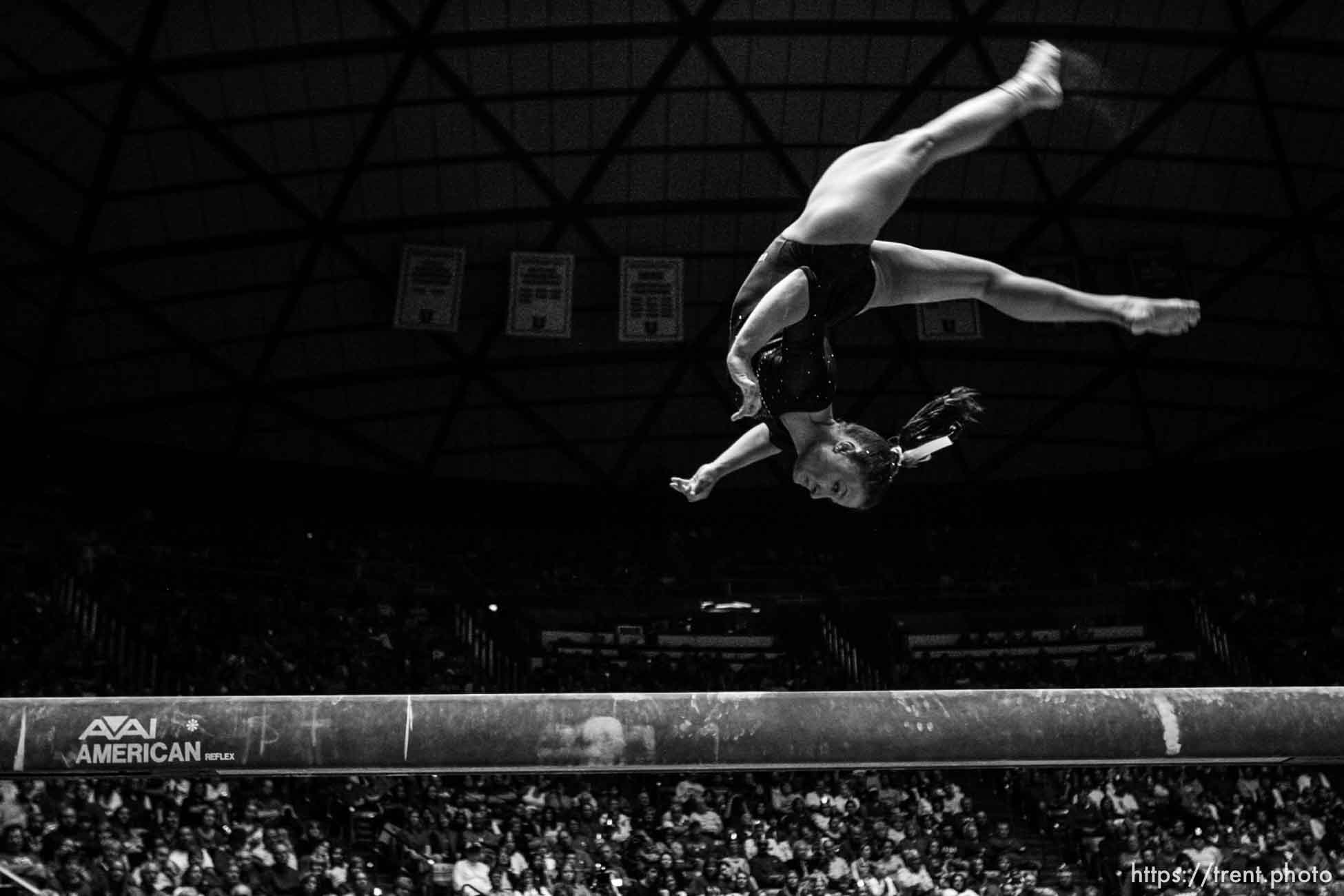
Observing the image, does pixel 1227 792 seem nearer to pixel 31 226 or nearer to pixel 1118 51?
pixel 1118 51

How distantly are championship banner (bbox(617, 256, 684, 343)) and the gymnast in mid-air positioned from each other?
13.7 metres

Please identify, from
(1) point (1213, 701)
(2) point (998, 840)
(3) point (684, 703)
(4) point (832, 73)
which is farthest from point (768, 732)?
(4) point (832, 73)

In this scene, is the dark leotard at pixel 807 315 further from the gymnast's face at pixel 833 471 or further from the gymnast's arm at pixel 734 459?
the gymnast's arm at pixel 734 459

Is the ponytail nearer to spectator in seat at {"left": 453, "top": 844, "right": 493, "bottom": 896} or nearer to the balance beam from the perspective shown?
the balance beam

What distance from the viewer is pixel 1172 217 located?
19719 mm

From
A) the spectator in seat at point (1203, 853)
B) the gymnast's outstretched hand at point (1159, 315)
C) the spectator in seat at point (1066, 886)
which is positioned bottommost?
the spectator in seat at point (1066, 886)

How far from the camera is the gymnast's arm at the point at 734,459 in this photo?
5957 mm

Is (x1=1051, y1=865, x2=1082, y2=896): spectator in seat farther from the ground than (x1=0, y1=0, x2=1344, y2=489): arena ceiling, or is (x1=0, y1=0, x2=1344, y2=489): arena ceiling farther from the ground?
(x1=0, y1=0, x2=1344, y2=489): arena ceiling

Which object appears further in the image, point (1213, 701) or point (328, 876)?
point (328, 876)

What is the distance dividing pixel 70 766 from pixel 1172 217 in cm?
1740

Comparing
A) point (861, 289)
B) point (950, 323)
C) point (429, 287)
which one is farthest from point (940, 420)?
point (950, 323)

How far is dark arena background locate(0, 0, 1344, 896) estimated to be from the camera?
15.7 meters

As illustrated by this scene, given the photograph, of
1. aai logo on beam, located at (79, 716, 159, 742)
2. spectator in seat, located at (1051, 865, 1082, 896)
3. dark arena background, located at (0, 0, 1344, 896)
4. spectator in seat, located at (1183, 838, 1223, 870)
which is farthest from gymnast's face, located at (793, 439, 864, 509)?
spectator in seat, located at (1183, 838, 1223, 870)

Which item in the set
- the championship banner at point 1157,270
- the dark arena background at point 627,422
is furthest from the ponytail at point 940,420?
the championship banner at point 1157,270
